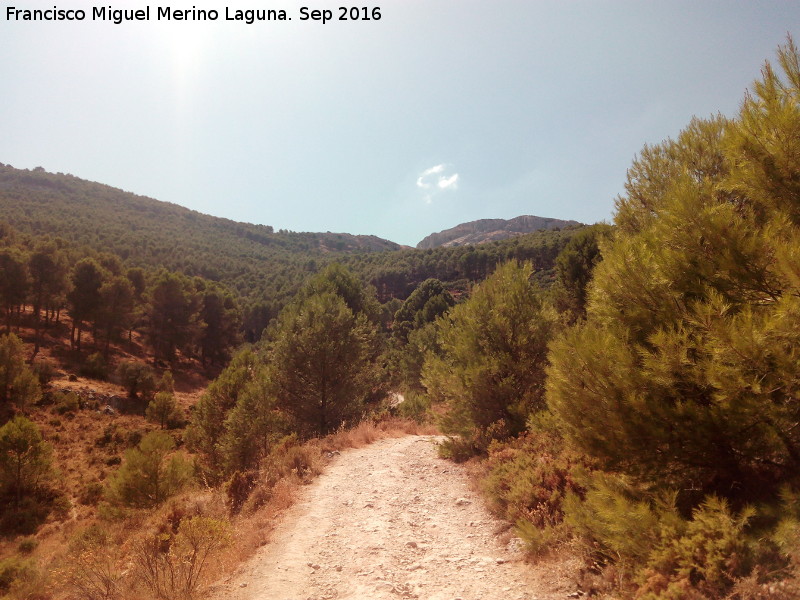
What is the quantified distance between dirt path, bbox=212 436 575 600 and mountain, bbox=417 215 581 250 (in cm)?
14713

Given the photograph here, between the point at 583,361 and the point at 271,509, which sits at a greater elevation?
the point at 583,361

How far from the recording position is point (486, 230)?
580 ft

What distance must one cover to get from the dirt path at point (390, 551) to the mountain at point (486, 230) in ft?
483

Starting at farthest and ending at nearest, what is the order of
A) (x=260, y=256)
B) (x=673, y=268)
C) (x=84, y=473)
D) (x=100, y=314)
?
(x=260, y=256)
(x=100, y=314)
(x=84, y=473)
(x=673, y=268)

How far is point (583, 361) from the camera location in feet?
15.6

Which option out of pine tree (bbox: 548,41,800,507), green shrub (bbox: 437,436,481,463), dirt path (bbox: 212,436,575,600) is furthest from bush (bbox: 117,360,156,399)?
pine tree (bbox: 548,41,800,507)

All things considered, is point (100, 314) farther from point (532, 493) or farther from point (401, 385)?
point (532, 493)

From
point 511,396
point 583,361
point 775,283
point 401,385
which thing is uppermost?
point 775,283

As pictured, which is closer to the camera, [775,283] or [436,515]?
[775,283]

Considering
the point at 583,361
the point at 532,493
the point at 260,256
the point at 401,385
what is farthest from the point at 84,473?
the point at 260,256

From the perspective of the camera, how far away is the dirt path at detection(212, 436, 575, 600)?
17.4 ft

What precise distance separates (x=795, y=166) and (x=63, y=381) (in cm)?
4457

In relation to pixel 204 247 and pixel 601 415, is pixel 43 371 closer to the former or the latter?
pixel 601 415

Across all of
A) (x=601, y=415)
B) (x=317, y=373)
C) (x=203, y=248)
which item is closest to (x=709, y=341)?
(x=601, y=415)
